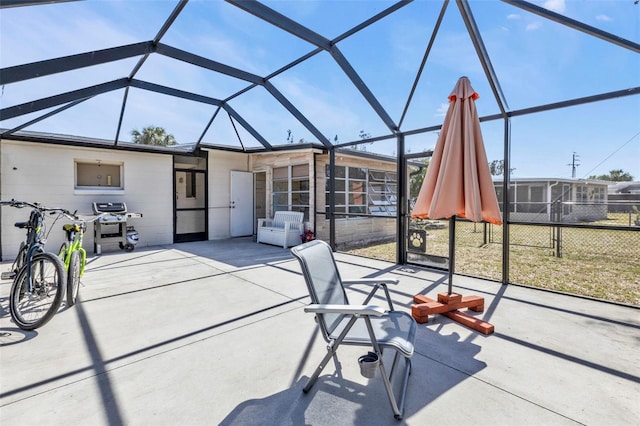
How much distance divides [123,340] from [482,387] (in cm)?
294

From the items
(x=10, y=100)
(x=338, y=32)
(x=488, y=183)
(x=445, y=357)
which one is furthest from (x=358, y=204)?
(x=10, y=100)

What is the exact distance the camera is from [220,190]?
9.41m

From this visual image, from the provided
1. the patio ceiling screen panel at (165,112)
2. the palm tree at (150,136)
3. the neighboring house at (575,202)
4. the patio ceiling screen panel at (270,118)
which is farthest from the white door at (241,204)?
the palm tree at (150,136)

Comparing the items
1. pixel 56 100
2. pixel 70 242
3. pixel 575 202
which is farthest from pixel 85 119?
pixel 575 202

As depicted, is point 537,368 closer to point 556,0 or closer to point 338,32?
point 556,0

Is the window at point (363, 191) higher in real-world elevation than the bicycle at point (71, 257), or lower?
higher

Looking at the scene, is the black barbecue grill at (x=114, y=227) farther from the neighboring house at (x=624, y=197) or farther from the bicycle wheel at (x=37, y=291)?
the neighboring house at (x=624, y=197)

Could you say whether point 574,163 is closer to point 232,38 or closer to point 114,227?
point 232,38

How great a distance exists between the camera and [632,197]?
15.4 ft

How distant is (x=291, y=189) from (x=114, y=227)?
457 centimetres

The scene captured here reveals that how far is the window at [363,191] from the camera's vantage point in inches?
358

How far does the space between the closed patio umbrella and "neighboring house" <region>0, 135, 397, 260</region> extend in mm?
4253

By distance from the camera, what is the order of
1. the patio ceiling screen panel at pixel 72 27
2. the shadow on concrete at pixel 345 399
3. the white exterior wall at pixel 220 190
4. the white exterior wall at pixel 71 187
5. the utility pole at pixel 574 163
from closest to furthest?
the shadow on concrete at pixel 345 399 → the patio ceiling screen panel at pixel 72 27 → the utility pole at pixel 574 163 → the white exterior wall at pixel 71 187 → the white exterior wall at pixel 220 190

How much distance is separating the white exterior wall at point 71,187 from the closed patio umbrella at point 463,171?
747cm
